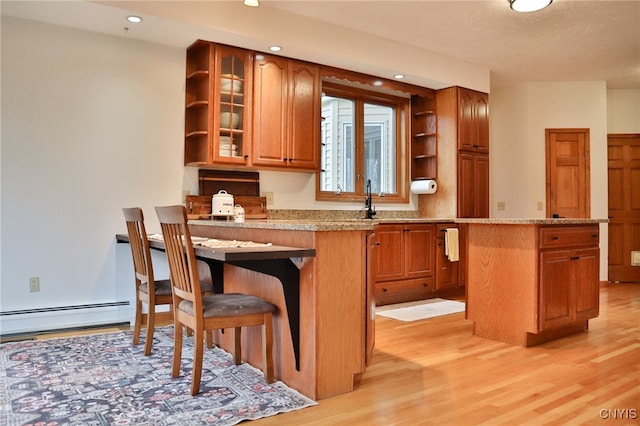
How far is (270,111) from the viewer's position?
435 centimetres

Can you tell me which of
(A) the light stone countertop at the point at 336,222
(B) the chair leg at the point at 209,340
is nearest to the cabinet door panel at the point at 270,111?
(A) the light stone countertop at the point at 336,222

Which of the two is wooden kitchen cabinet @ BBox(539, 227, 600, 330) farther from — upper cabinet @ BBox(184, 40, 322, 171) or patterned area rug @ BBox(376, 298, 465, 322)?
upper cabinet @ BBox(184, 40, 322, 171)

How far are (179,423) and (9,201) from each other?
2561mm

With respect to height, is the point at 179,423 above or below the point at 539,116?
below

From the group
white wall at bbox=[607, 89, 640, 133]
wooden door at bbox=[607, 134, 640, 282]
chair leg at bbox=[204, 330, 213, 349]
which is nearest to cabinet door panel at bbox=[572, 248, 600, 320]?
chair leg at bbox=[204, 330, 213, 349]

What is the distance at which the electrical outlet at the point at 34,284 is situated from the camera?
11.9 feet

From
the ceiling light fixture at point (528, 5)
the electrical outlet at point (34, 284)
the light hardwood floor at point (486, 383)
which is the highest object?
the ceiling light fixture at point (528, 5)

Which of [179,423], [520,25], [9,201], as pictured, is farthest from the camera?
[520,25]

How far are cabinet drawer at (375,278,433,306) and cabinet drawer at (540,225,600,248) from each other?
1.82 m

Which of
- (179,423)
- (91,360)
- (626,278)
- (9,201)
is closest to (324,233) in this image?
(179,423)

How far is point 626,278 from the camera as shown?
644cm

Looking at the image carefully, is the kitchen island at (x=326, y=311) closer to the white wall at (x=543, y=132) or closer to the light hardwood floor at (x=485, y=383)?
the light hardwood floor at (x=485, y=383)

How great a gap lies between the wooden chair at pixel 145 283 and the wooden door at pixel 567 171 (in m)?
5.01

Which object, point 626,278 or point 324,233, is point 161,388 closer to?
point 324,233
